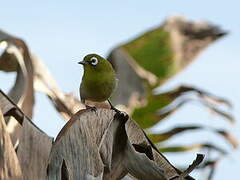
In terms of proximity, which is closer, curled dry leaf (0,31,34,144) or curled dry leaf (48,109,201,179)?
curled dry leaf (48,109,201,179)

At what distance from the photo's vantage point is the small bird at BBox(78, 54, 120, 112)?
4.83 metres

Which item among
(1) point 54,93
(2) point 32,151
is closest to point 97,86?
(1) point 54,93

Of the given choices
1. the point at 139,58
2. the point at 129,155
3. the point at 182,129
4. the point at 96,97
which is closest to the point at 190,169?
the point at 129,155

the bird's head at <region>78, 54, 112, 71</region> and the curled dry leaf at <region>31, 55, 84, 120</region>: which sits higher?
the bird's head at <region>78, 54, 112, 71</region>

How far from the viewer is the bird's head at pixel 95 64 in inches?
197

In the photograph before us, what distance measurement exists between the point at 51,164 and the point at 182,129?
3525 mm

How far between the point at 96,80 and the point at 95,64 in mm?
130

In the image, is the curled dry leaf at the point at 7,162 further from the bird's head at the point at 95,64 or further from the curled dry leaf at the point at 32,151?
the bird's head at the point at 95,64

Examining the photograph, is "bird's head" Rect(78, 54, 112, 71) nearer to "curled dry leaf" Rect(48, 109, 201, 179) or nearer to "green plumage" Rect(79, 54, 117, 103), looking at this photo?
"green plumage" Rect(79, 54, 117, 103)

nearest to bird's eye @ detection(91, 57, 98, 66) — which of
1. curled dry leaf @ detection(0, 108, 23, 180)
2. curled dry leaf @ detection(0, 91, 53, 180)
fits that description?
curled dry leaf @ detection(0, 91, 53, 180)

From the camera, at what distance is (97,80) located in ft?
16.1

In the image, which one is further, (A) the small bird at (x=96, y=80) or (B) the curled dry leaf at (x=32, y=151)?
(A) the small bird at (x=96, y=80)

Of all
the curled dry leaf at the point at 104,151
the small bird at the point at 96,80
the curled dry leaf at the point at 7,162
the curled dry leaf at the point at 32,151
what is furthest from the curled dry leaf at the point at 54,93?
the curled dry leaf at the point at 7,162

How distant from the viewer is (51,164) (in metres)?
2.86
